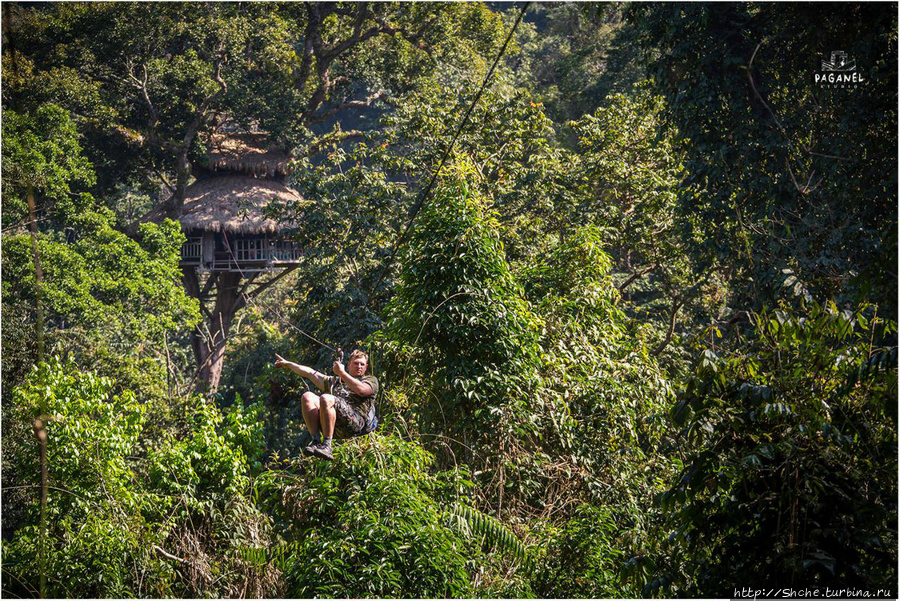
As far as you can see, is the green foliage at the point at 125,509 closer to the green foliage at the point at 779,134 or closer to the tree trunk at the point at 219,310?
the green foliage at the point at 779,134

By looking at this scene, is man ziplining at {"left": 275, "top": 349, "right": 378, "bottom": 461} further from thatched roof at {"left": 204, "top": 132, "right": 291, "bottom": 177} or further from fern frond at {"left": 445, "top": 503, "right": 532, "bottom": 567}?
thatched roof at {"left": 204, "top": 132, "right": 291, "bottom": 177}

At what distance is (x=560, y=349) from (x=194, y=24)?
1214 cm

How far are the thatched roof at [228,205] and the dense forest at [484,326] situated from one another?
103mm

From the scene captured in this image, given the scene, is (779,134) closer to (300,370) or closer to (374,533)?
(300,370)

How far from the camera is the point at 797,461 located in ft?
11.5

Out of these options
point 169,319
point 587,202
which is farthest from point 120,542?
point 169,319

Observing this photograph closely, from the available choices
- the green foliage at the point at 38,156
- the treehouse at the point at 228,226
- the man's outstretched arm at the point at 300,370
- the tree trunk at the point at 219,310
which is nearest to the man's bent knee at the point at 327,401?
the man's outstretched arm at the point at 300,370

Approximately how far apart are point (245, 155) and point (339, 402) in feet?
45.6

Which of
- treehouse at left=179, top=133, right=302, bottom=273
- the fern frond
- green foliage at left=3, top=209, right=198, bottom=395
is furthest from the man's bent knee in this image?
treehouse at left=179, top=133, right=302, bottom=273

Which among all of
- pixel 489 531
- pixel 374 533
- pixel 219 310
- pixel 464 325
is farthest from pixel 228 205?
pixel 374 533

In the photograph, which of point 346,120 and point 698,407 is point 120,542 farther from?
point 346,120

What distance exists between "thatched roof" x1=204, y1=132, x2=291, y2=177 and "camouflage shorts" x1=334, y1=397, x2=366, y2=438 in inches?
519

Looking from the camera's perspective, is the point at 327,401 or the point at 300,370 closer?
the point at 300,370

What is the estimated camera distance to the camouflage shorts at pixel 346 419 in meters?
5.31
